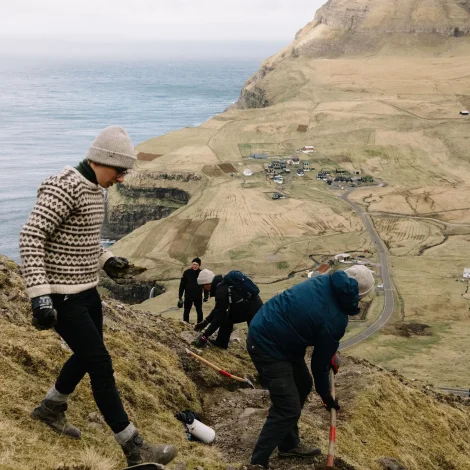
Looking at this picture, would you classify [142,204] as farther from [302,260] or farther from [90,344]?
[90,344]

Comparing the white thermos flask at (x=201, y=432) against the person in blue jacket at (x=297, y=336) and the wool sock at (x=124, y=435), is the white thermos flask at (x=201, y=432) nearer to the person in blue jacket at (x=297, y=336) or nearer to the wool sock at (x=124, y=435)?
the person in blue jacket at (x=297, y=336)

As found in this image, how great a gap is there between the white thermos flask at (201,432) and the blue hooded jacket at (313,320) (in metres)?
2.07

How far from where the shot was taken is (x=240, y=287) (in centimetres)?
1354

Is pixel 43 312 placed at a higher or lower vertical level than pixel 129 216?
higher

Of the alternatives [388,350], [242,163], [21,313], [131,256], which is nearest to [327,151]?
[242,163]

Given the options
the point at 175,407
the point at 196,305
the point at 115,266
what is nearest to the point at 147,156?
the point at 196,305

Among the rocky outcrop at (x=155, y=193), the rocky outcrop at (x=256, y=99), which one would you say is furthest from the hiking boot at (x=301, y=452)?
the rocky outcrop at (x=256, y=99)

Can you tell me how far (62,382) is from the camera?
7.36 meters

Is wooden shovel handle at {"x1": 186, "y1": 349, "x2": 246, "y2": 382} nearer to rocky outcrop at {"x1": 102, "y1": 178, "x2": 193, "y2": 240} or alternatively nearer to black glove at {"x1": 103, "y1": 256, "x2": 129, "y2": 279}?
black glove at {"x1": 103, "y1": 256, "x2": 129, "y2": 279}

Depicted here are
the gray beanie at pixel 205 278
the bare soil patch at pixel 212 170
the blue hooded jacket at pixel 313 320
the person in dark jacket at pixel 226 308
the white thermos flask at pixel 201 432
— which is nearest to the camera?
the blue hooded jacket at pixel 313 320

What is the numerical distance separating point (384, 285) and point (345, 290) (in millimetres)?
57898

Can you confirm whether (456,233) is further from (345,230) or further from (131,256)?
(131,256)

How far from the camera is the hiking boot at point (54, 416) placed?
24.5ft

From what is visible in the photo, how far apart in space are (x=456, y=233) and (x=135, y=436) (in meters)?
80.9
